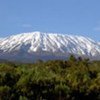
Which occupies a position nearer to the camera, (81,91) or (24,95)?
(24,95)

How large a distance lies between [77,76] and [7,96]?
4.37 metres

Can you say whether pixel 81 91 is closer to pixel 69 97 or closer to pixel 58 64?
pixel 69 97

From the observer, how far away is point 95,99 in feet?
58.6

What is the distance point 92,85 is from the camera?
18578mm

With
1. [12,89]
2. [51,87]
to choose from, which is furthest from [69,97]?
[12,89]

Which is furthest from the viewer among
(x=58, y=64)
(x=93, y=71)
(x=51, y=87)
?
(x=58, y=64)

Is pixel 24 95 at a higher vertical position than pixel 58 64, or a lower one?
lower

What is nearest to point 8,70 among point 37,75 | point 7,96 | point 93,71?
point 37,75

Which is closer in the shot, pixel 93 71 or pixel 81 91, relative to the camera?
pixel 81 91

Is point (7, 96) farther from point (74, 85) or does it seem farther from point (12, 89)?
point (74, 85)

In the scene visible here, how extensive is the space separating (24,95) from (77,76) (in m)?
3.72

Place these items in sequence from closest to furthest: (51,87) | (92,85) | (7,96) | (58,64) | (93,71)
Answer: (7,96), (51,87), (92,85), (93,71), (58,64)

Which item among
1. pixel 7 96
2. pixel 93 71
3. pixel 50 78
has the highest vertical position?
pixel 93 71

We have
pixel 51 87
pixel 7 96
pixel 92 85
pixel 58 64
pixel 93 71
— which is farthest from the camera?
pixel 58 64
